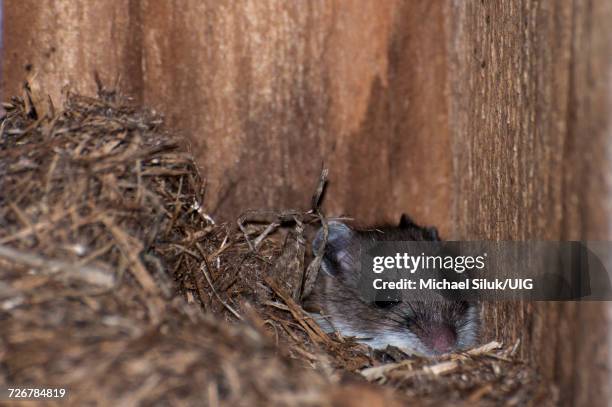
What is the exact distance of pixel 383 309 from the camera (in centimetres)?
484

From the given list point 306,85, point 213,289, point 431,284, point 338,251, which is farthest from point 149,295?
point 306,85

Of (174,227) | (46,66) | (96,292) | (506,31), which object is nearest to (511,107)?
(506,31)

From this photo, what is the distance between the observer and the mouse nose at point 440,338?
442 centimetres

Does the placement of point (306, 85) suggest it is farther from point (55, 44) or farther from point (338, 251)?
point (55, 44)

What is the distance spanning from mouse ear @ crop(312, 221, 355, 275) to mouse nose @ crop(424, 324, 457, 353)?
35.2 inches

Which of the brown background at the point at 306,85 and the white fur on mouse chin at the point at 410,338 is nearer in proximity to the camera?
the white fur on mouse chin at the point at 410,338

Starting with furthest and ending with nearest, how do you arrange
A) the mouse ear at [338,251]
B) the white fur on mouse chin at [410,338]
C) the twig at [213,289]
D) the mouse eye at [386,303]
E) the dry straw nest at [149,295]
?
the mouse ear at [338,251], the mouse eye at [386,303], the white fur on mouse chin at [410,338], the twig at [213,289], the dry straw nest at [149,295]

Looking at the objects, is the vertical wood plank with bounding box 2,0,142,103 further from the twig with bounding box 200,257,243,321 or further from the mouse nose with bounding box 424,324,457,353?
the mouse nose with bounding box 424,324,457,353

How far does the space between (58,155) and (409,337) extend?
2284 mm

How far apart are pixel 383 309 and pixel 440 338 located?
0.49 metres

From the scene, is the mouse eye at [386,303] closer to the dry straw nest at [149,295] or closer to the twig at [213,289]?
the dry straw nest at [149,295]

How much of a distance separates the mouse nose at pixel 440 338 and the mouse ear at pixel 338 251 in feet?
2.93

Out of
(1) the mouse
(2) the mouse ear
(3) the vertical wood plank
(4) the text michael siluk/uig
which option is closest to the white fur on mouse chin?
(1) the mouse

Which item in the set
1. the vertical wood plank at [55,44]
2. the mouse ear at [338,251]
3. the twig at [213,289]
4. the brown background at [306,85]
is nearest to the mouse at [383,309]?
the mouse ear at [338,251]
